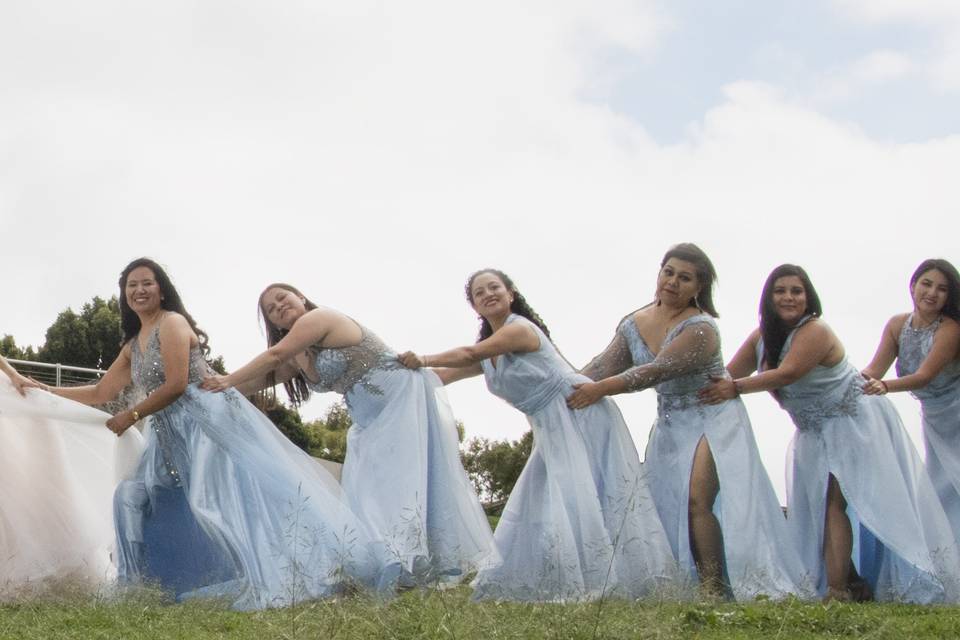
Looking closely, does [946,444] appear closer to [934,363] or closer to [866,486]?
[934,363]

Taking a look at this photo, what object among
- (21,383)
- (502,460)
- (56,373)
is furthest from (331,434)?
(21,383)

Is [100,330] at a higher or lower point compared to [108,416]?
higher

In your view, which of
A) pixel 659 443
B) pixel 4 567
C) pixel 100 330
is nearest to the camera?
pixel 4 567

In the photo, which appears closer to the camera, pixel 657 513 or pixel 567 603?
pixel 567 603

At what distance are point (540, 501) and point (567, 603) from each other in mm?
2919

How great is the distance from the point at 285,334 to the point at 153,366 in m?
0.91

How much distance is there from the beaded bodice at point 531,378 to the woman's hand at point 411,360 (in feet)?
1.64

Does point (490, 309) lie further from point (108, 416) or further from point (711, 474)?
point (108, 416)

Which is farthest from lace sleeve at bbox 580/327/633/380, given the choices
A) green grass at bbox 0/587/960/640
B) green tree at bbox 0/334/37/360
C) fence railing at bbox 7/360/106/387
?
green tree at bbox 0/334/37/360

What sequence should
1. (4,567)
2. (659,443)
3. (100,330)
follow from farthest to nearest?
1. (100,330)
2. (659,443)
3. (4,567)

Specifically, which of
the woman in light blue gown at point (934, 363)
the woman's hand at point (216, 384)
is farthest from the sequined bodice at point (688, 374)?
the woman's hand at point (216, 384)

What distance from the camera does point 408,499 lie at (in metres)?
8.89

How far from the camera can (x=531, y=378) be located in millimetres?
9203

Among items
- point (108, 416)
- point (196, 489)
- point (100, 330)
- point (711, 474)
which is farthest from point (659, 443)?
point (100, 330)
